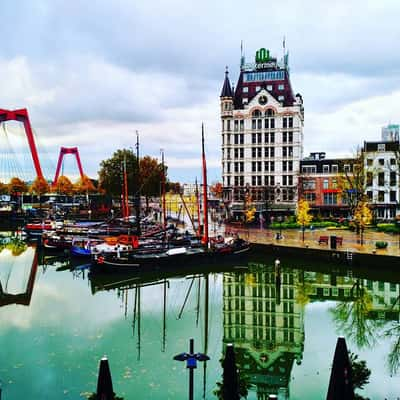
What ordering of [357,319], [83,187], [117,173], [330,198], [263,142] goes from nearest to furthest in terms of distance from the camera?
1. [357,319]
2. [330,198]
3. [263,142]
4. [117,173]
5. [83,187]

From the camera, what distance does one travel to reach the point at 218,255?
134ft

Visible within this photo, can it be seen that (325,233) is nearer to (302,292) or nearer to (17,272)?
(302,292)

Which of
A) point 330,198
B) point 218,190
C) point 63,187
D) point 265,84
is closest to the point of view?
point 330,198

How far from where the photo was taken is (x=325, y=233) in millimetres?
51250

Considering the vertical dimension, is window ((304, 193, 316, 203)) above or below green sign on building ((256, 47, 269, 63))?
below

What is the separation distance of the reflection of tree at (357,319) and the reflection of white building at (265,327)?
223 centimetres

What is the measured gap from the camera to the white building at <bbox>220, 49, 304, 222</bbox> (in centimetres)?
6688

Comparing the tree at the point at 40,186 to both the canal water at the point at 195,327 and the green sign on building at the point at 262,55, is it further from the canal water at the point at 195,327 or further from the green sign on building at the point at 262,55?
the canal water at the point at 195,327

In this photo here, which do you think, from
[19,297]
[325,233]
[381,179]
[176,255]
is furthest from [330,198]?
[19,297]

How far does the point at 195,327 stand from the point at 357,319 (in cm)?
931

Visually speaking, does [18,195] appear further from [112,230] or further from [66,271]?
[66,271]

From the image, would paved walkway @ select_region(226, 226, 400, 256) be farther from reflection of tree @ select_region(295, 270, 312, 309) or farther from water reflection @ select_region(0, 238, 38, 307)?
water reflection @ select_region(0, 238, 38, 307)

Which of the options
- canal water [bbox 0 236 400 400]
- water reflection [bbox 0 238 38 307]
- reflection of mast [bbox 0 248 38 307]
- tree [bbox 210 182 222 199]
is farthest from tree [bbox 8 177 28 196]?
reflection of mast [bbox 0 248 38 307]

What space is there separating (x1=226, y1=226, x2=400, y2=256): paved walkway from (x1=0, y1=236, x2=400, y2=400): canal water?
310 centimetres
